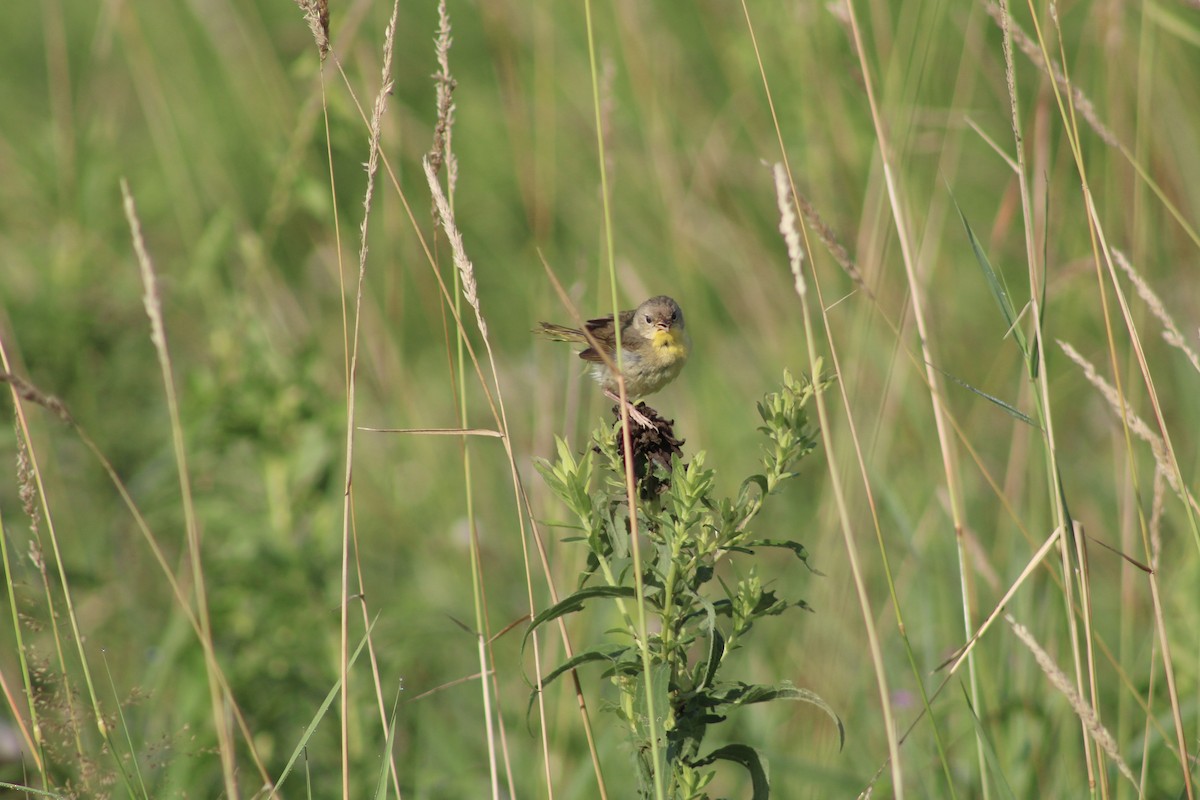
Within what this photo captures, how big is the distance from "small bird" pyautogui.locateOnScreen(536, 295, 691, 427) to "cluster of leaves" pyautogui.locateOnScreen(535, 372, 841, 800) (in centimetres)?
114

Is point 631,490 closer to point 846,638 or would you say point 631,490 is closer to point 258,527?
point 258,527

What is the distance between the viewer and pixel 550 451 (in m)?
3.27

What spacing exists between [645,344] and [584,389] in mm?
852

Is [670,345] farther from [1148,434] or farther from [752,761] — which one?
[752,761]

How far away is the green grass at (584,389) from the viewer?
2.69m

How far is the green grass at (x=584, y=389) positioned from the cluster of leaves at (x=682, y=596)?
0.39 metres

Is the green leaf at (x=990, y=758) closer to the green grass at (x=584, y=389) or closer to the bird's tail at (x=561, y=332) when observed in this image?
the green grass at (x=584, y=389)

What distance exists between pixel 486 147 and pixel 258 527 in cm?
272

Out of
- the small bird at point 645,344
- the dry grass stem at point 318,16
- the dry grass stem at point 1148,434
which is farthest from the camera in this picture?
the small bird at point 645,344

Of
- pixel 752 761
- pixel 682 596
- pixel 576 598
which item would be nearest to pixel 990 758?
pixel 752 761

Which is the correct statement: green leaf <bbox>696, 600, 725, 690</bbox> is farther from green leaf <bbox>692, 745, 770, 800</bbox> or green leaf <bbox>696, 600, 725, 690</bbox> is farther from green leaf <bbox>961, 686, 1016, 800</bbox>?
green leaf <bbox>961, 686, 1016, 800</bbox>

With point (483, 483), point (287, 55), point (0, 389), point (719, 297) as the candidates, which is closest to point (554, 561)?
point (483, 483)

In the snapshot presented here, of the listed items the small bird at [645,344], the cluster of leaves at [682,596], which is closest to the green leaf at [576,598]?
the cluster of leaves at [682,596]

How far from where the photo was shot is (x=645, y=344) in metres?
2.92
